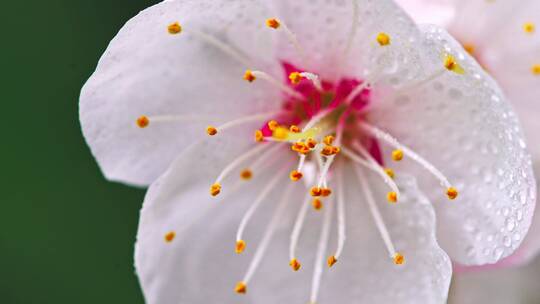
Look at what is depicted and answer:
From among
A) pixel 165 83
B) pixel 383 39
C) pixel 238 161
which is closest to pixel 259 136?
pixel 238 161

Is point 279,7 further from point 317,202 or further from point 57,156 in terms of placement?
point 57,156

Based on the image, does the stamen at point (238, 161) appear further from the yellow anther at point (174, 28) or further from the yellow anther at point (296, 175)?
the yellow anther at point (174, 28)

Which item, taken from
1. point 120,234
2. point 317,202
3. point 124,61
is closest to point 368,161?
point 317,202

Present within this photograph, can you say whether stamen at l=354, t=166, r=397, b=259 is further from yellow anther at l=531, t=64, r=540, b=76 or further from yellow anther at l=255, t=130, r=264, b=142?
yellow anther at l=531, t=64, r=540, b=76

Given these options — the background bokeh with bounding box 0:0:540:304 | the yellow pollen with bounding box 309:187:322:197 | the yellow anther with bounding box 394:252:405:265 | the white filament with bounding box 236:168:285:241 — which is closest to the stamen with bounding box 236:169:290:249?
the white filament with bounding box 236:168:285:241

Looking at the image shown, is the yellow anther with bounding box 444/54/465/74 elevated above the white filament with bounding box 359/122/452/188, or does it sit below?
above

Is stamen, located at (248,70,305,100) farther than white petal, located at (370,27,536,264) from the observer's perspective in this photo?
Yes
